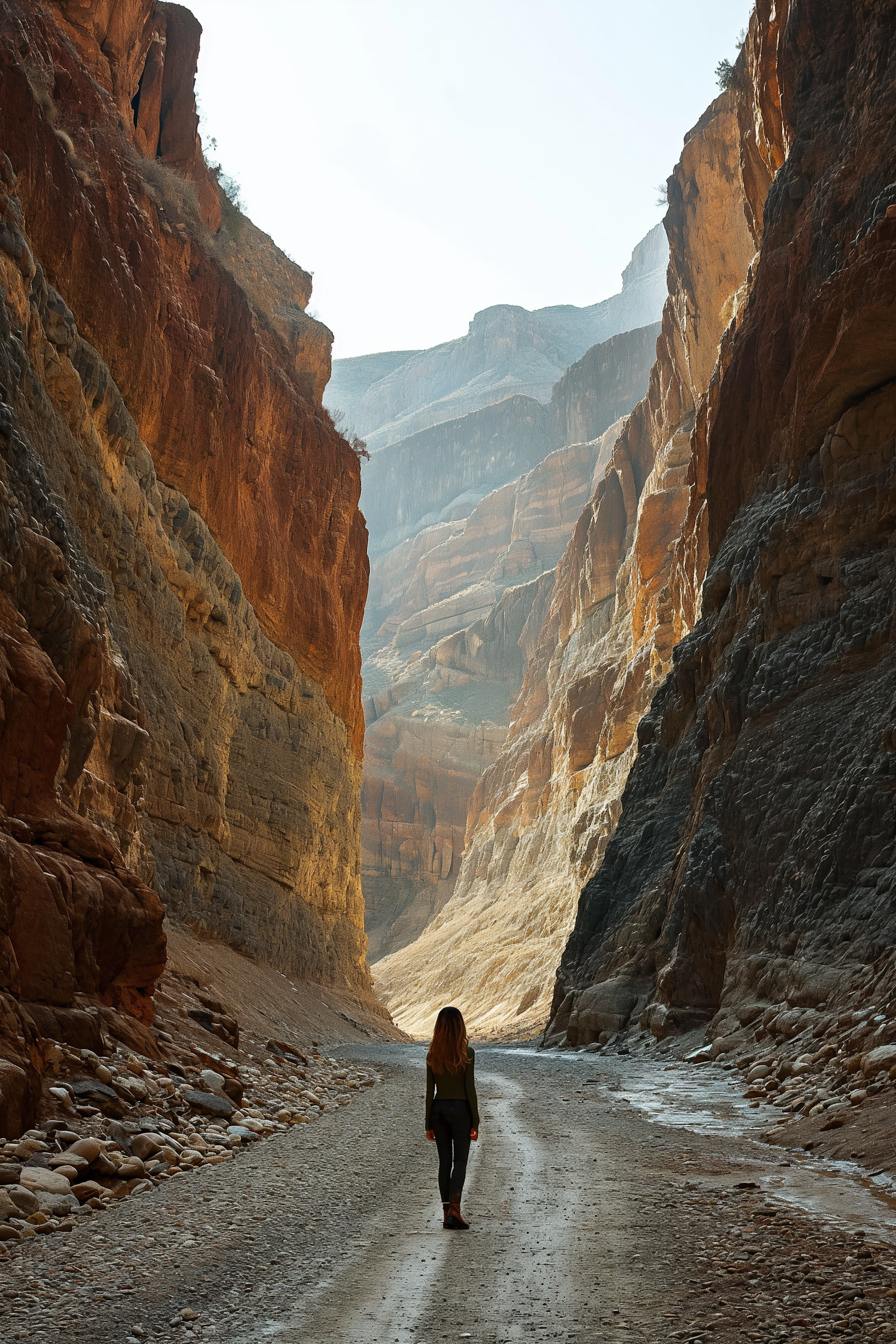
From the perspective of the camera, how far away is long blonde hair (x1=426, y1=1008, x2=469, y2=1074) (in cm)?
581

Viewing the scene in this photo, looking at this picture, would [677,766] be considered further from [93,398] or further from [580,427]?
[580,427]

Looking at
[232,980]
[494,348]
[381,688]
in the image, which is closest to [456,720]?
[381,688]

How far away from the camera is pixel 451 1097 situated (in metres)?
5.73

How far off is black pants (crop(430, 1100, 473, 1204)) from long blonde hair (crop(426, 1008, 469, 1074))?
19cm

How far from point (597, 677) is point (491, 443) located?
97.3 meters

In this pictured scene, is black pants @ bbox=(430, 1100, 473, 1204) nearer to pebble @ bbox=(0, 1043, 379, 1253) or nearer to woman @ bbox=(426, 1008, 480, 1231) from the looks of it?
woman @ bbox=(426, 1008, 480, 1231)

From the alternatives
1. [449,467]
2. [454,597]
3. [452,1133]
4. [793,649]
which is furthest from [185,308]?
[449,467]

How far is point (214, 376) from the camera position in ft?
79.4

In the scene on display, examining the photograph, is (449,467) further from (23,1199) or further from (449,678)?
(23,1199)

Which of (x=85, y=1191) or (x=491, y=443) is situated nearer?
(x=85, y=1191)

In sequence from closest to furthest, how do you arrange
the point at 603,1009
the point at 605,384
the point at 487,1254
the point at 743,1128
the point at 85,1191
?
the point at 487,1254
the point at 85,1191
the point at 743,1128
the point at 603,1009
the point at 605,384

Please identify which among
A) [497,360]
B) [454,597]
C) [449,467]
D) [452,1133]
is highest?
[497,360]

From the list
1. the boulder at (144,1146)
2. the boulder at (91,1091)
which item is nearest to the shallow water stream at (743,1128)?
the boulder at (144,1146)

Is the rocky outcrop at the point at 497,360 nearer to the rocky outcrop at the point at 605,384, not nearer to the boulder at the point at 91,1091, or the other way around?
the rocky outcrop at the point at 605,384
